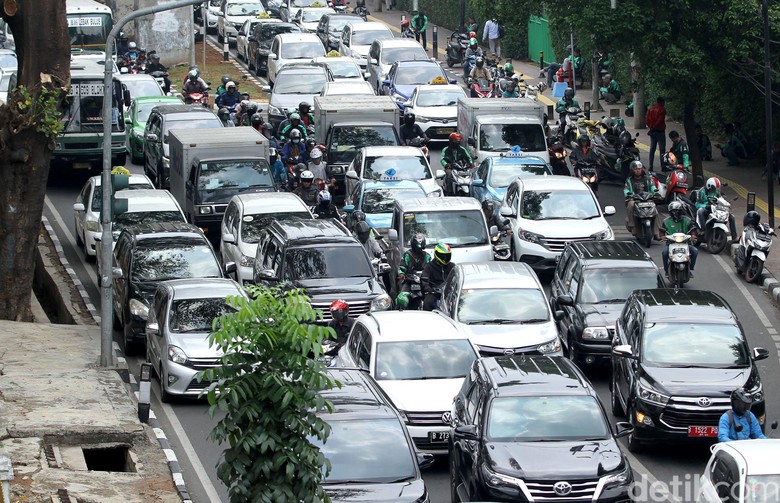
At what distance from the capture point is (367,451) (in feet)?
46.5

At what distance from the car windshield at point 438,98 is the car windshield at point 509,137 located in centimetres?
546

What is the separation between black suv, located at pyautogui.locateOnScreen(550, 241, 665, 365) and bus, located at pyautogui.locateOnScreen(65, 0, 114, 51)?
91.7ft

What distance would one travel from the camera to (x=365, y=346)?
720 inches

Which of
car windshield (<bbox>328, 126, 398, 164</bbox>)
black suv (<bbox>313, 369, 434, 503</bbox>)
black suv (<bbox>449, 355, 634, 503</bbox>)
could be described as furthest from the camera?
car windshield (<bbox>328, 126, 398, 164</bbox>)

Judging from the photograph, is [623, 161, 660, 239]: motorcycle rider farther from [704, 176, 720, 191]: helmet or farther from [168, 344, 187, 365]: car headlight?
[168, 344, 187, 365]: car headlight

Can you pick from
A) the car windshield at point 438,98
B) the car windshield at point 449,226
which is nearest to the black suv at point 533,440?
the car windshield at point 449,226

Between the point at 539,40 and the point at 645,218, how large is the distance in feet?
89.0

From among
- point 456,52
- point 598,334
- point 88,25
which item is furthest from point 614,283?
point 456,52

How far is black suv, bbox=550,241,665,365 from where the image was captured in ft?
68.0

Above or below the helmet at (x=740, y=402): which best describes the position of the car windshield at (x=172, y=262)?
below

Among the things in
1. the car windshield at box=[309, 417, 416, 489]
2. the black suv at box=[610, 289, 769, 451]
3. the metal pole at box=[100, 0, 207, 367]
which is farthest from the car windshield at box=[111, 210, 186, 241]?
the car windshield at box=[309, 417, 416, 489]

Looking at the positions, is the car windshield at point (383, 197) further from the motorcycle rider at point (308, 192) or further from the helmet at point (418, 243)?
the helmet at point (418, 243)

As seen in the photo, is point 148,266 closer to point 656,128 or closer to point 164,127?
point 164,127

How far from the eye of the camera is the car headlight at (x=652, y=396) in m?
17.2
